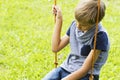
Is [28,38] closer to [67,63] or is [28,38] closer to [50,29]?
[50,29]

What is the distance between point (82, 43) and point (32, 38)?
2.38 metres

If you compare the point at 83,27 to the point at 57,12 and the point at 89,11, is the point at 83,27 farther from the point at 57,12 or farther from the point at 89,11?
the point at 57,12

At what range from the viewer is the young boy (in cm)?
260

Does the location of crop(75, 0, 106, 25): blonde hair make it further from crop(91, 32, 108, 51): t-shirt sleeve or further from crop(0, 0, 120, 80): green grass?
crop(0, 0, 120, 80): green grass

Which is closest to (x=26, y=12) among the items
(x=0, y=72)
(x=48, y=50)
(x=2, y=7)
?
(x=2, y=7)

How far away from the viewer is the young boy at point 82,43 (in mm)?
2604

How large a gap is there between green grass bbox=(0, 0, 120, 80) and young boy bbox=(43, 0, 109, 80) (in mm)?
1147

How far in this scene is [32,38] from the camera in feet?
16.7

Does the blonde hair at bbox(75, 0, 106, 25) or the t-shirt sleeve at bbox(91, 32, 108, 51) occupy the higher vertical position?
the blonde hair at bbox(75, 0, 106, 25)

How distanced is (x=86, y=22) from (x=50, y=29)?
9.86 feet

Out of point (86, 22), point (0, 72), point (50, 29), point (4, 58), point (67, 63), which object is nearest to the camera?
point (86, 22)

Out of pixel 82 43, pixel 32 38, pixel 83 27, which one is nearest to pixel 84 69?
pixel 82 43

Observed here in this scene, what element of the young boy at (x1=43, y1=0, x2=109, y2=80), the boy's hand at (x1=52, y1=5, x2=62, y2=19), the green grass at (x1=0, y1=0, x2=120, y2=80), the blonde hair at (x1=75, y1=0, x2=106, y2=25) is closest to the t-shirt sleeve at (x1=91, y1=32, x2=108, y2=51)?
the young boy at (x1=43, y1=0, x2=109, y2=80)

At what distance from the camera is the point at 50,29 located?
18.4ft
